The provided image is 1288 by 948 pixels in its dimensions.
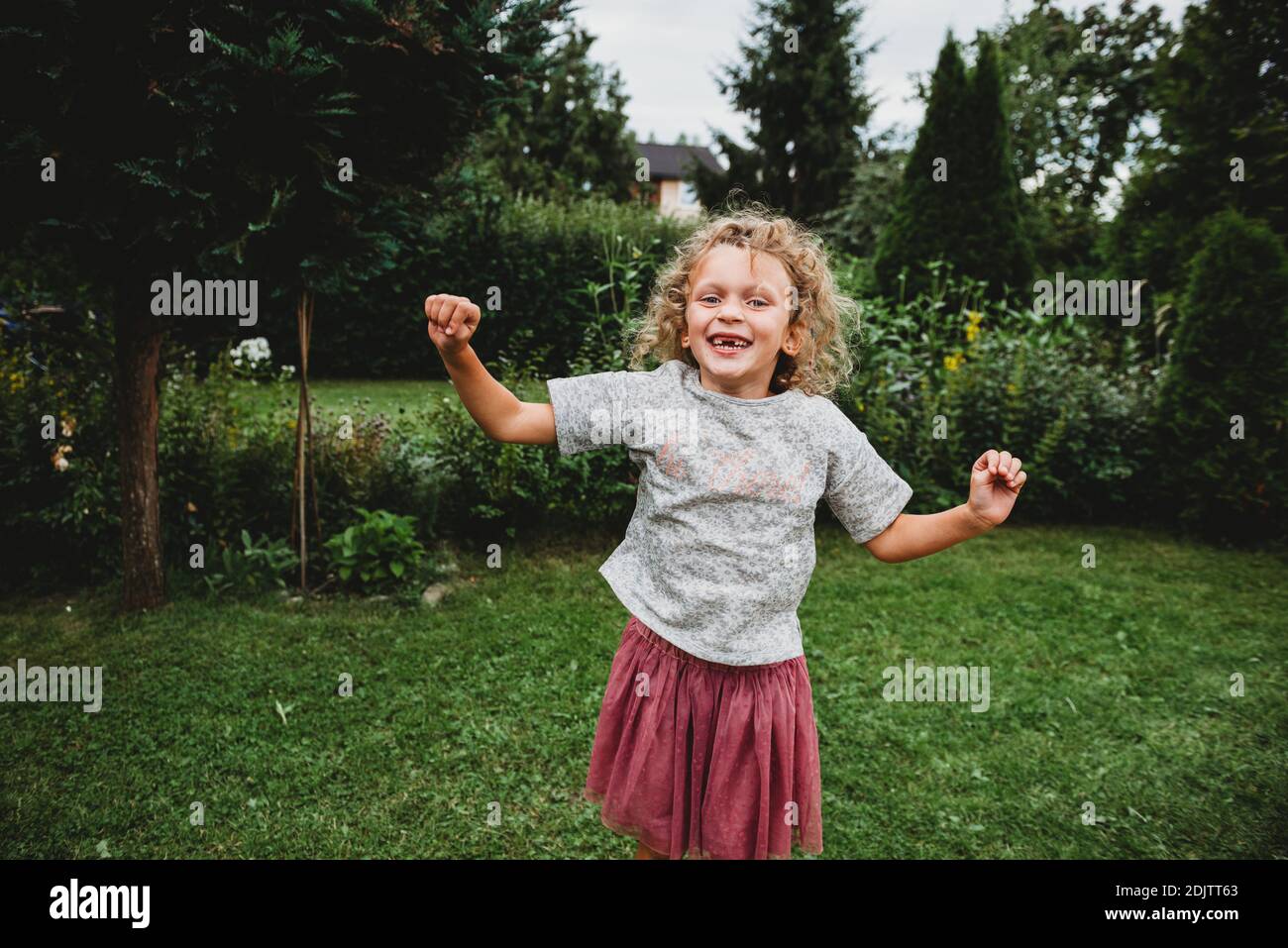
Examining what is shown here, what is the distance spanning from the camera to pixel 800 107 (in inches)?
821

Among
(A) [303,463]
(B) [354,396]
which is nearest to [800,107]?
(B) [354,396]

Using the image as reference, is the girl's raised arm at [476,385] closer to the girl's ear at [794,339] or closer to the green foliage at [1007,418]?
the girl's ear at [794,339]

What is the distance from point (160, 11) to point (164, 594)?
2849 mm

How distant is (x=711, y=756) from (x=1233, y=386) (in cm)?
626

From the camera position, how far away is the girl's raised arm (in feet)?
5.21

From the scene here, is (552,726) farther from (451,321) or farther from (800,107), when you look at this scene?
(800,107)

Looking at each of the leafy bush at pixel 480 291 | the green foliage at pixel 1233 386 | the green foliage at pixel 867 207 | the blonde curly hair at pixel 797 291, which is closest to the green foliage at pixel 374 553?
the blonde curly hair at pixel 797 291

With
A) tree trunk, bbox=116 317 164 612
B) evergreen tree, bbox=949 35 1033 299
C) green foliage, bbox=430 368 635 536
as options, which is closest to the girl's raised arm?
tree trunk, bbox=116 317 164 612

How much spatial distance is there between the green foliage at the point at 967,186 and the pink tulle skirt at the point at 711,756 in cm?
835

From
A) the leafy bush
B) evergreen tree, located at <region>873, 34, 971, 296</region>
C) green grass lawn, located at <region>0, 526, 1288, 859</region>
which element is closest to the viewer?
green grass lawn, located at <region>0, 526, 1288, 859</region>

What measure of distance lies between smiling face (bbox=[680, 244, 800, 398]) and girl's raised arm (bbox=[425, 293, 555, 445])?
39 centimetres

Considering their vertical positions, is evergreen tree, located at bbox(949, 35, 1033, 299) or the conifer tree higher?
evergreen tree, located at bbox(949, 35, 1033, 299)

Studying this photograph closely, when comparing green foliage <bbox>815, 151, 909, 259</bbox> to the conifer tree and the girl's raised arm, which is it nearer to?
the conifer tree
